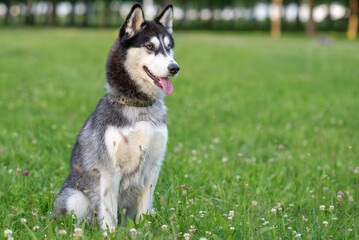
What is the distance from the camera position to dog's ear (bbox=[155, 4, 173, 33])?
425cm

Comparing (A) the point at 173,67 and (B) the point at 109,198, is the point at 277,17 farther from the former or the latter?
(B) the point at 109,198

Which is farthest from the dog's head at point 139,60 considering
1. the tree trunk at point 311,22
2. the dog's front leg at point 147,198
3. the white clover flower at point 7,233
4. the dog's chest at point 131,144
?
the tree trunk at point 311,22

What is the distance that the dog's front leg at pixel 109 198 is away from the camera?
373 cm

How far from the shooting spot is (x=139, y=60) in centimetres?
391

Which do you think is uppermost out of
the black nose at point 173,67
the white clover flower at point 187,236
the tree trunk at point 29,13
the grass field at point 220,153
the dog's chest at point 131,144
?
the tree trunk at point 29,13

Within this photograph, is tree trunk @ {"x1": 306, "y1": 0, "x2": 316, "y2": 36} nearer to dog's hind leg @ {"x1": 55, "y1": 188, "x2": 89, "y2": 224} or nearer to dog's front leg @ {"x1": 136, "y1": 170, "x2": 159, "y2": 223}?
dog's front leg @ {"x1": 136, "y1": 170, "x2": 159, "y2": 223}

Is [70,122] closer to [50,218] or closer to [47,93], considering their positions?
[47,93]

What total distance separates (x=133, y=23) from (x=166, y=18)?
48 centimetres

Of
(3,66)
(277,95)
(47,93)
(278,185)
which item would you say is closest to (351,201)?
(278,185)

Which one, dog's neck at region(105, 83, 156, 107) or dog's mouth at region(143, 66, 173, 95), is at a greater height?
dog's mouth at region(143, 66, 173, 95)

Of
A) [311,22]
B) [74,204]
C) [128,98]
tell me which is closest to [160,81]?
[128,98]

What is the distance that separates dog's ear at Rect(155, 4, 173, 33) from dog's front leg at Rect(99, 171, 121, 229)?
1586 millimetres

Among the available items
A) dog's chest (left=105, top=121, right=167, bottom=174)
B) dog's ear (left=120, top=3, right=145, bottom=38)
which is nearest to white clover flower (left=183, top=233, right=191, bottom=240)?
dog's chest (left=105, top=121, right=167, bottom=174)

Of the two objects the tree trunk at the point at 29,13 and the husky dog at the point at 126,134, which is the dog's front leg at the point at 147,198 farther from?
the tree trunk at the point at 29,13
